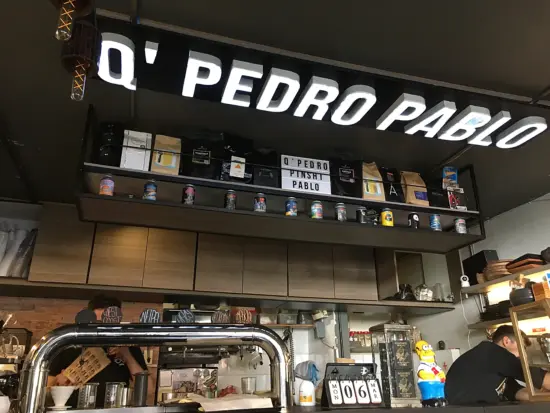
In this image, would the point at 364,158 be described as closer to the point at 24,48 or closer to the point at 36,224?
the point at 24,48

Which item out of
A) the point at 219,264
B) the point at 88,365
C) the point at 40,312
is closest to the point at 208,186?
the point at 88,365

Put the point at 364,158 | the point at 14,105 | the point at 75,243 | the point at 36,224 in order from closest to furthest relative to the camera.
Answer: the point at 14,105
the point at 364,158
the point at 75,243
the point at 36,224

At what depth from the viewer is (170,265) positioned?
143 inches

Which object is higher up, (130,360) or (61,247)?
(61,247)

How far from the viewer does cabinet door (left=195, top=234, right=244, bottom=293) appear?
367cm

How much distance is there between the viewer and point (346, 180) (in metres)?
2.92

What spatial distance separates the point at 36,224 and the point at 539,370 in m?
3.85

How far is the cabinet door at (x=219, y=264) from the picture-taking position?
144 inches

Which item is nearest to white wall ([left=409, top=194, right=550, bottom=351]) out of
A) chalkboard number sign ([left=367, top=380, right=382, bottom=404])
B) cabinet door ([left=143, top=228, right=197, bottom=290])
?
cabinet door ([left=143, top=228, right=197, bottom=290])

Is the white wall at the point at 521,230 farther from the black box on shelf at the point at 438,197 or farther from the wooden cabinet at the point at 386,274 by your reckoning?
the black box on shelf at the point at 438,197

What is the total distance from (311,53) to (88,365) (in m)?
1.78

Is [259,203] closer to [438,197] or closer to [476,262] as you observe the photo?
[438,197]

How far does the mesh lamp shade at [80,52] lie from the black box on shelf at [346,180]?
5.76 feet

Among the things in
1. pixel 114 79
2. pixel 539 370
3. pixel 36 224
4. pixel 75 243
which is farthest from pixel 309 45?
pixel 36 224
